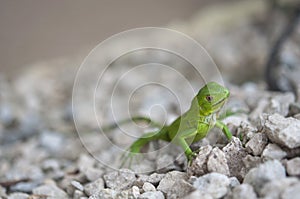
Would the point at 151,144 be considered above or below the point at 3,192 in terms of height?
above

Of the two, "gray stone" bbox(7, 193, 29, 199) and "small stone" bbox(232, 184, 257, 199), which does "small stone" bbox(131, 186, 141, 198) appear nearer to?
"small stone" bbox(232, 184, 257, 199)

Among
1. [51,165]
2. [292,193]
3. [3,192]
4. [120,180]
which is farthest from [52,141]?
[292,193]

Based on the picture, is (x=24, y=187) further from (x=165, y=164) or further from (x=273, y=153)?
(x=273, y=153)

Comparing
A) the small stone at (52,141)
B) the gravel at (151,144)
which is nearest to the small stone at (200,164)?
the gravel at (151,144)

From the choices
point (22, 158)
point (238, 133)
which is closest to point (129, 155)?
point (238, 133)

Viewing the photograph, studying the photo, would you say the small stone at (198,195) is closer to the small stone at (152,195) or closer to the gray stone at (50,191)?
the small stone at (152,195)

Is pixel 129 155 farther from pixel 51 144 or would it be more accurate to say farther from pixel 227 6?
pixel 227 6

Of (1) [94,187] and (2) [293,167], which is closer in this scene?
(2) [293,167]
